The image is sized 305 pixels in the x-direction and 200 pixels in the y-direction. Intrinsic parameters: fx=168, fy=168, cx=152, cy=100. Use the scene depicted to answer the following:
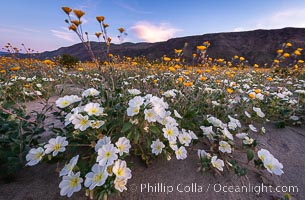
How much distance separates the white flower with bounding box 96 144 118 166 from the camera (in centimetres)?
102

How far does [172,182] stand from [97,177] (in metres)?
0.67

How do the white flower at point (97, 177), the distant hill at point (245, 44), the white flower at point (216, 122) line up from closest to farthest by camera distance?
the white flower at point (97, 177)
the white flower at point (216, 122)
the distant hill at point (245, 44)

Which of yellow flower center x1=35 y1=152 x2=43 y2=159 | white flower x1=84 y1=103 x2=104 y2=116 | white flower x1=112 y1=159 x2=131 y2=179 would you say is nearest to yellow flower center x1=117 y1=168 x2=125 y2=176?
white flower x1=112 y1=159 x2=131 y2=179

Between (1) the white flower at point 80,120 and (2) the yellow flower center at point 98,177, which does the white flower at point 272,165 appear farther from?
(1) the white flower at point 80,120

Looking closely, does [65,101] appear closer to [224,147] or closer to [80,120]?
[80,120]

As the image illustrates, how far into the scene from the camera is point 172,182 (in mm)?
1387

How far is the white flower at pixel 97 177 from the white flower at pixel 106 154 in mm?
37

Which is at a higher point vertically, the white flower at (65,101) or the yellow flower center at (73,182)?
the white flower at (65,101)

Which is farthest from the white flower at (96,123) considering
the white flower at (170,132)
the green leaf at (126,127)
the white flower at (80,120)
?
the white flower at (170,132)

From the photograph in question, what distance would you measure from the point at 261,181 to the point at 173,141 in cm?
87

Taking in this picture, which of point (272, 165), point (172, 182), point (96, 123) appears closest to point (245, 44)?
point (272, 165)

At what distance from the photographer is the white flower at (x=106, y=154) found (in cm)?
102

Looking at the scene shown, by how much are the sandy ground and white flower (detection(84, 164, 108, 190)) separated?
1.07 ft

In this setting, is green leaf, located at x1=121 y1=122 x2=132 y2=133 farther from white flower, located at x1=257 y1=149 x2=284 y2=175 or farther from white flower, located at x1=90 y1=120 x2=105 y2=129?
white flower, located at x1=257 y1=149 x2=284 y2=175
